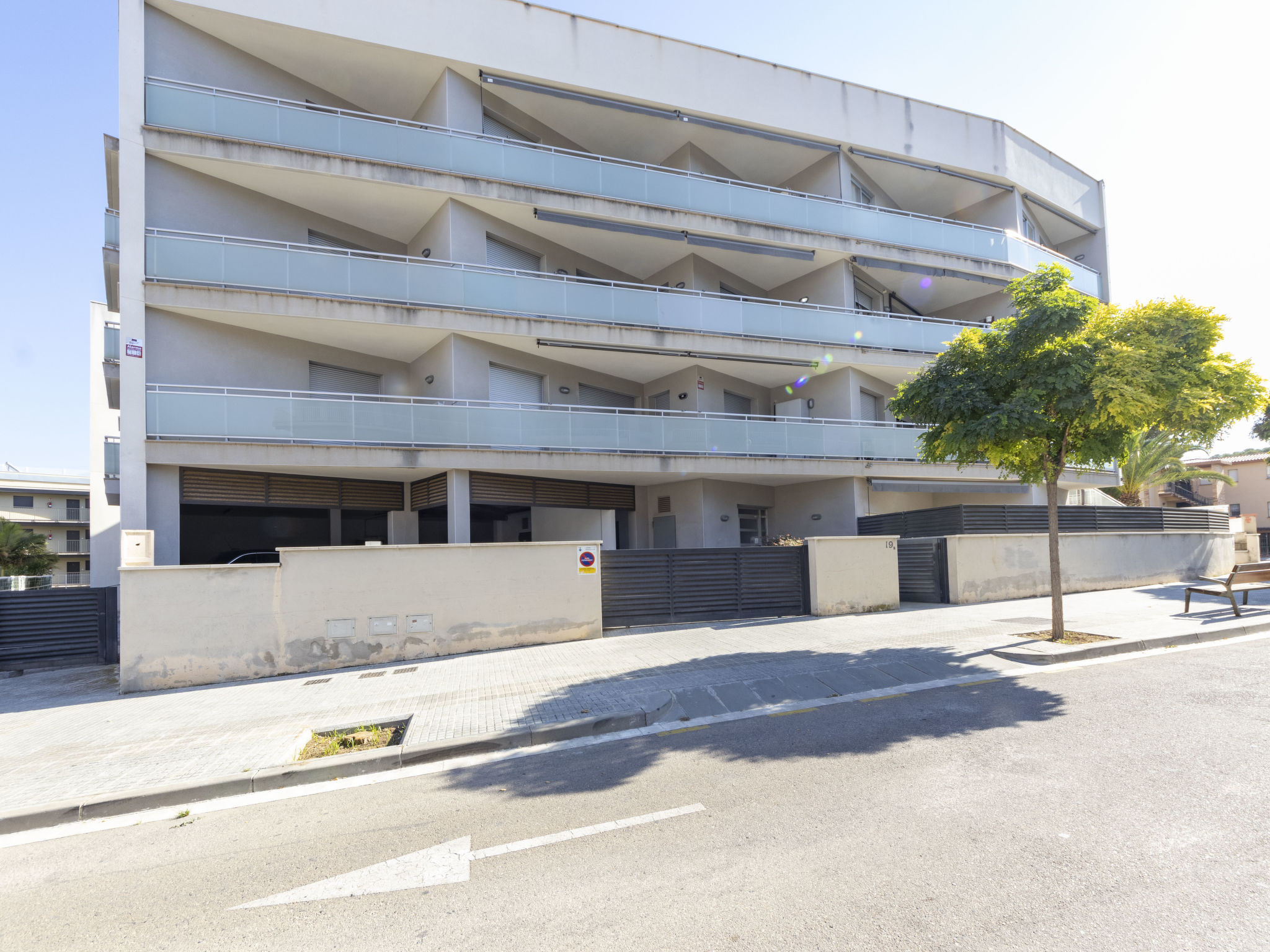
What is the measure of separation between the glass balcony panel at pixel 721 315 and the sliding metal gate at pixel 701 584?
6056 mm

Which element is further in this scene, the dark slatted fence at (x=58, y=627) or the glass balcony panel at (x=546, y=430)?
the glass balcony panel at (x=546, y=430)

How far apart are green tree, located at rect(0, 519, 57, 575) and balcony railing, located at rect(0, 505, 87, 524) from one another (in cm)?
1701

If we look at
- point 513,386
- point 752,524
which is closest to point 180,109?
point 513,386

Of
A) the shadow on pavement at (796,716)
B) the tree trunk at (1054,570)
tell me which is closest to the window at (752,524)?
the tree trunk at (1054,570)

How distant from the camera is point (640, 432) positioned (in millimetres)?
15438

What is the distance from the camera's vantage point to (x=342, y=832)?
4.55 metres

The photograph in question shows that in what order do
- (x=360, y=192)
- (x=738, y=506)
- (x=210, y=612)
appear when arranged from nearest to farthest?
1. (x=210, y=612)
2. (x=360, y=192)
3. (x=738, y=506)

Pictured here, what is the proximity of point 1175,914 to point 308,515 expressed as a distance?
65.2ft

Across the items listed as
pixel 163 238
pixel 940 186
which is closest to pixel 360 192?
pixel 163 238

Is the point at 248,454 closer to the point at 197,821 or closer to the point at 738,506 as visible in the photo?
the point at 197,821

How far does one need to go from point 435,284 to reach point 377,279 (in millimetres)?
1138

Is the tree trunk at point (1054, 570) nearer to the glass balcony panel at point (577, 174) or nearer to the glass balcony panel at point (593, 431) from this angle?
the glass balcony panel at point (593, 431)

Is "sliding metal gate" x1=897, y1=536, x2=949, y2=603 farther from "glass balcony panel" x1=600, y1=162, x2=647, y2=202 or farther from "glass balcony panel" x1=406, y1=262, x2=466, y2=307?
"glass balcony panel" x1=406, y1=262, x2=466, y2=307

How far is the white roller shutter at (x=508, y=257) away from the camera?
15984mm
